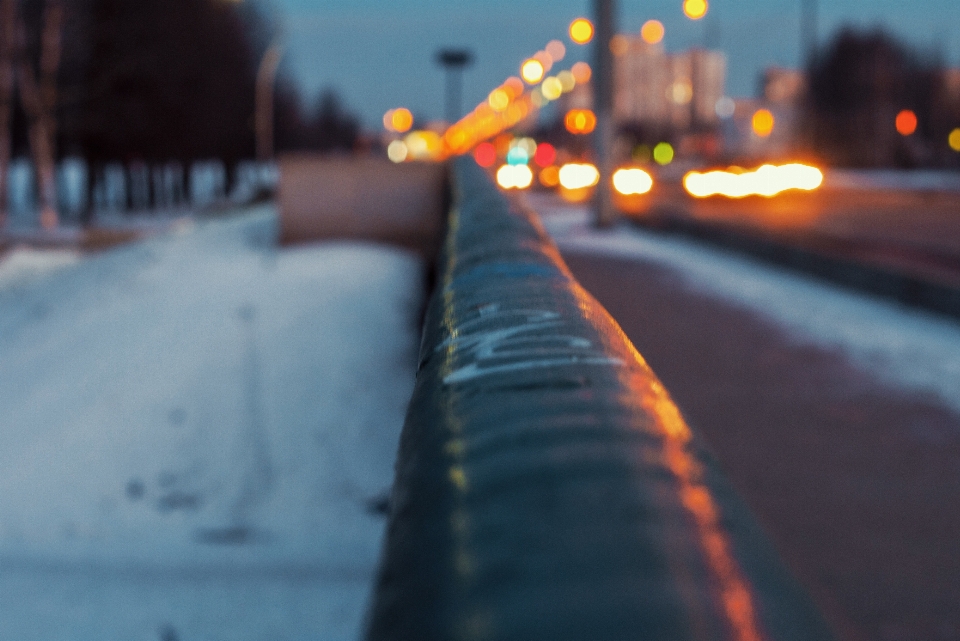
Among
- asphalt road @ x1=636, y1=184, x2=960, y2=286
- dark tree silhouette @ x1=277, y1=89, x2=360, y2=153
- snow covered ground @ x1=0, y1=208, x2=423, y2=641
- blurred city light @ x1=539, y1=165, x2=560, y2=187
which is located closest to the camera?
snow covered ground @ x1=0, y1=208, x2=423, y2=641

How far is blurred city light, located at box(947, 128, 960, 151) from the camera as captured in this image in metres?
75.9

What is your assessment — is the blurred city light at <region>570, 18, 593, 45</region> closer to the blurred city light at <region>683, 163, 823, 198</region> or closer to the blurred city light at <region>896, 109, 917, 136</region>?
the blurred city light at <region>683, 163, 823, 198</region>

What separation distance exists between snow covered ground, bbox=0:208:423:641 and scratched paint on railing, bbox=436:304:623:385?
4607 millimetres

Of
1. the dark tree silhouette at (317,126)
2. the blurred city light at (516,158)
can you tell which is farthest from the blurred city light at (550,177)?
the dark tree silhouette at (317,126)

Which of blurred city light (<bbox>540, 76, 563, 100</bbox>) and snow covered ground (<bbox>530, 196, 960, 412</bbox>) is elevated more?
blurred city light (<bbox>540, 76, 563, 100</bbox>)

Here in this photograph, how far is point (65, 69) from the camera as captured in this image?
4072cm

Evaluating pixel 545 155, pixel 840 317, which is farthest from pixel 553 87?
pixel 840 317

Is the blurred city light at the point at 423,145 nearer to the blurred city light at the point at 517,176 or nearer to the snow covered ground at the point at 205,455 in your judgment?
the blurred city light at the point at 517,176

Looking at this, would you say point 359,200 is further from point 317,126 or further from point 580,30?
point 317,126

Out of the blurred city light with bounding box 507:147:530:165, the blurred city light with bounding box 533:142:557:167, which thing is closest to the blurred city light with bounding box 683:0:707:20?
the blurred city light with bounding box 507:147:530:165

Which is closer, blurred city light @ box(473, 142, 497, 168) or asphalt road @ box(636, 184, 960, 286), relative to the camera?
asphalt road @ box(636, 184, 960, 286)

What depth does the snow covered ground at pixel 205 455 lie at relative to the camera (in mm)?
7422

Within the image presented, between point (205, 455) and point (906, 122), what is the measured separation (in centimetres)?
6916

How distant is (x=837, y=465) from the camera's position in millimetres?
5848
